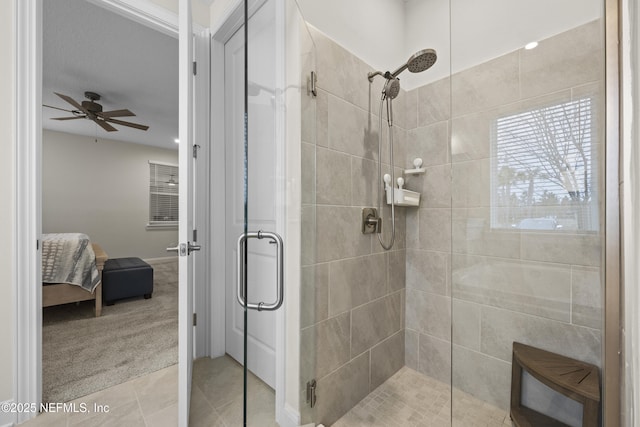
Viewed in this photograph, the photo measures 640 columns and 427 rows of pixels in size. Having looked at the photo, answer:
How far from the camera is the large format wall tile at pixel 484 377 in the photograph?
1226 mm

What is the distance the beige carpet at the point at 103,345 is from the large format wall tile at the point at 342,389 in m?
1.26

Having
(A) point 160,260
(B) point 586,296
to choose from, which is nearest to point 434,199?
(B) point 586,296

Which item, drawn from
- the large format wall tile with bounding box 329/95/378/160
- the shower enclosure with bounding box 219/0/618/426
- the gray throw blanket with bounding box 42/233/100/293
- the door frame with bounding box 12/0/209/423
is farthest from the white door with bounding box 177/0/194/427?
the gray throw blanket with bounding box 42/233/100/293

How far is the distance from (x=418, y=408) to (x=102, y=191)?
6.27 metres

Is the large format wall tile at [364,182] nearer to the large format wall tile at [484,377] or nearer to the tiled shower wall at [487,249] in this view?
the tiled shower wall at [487,249]

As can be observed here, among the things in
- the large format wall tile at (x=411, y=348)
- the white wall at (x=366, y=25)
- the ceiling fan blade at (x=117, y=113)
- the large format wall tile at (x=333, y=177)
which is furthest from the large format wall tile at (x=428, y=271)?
the ceiling fan blade at (x=117, y=113)

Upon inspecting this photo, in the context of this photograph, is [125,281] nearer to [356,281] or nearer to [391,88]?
[356,281]

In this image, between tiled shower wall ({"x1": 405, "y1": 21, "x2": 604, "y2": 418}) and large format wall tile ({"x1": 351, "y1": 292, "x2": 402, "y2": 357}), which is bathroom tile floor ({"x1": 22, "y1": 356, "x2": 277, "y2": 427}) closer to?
large format wall tile ({"x1": 351, "y1": 292, "x2": 402, "y2": 357})

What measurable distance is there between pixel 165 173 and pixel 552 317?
666 cm

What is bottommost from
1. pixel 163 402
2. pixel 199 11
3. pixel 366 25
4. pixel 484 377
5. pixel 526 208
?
pixel 163 402

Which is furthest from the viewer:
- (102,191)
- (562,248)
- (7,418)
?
(102,191)

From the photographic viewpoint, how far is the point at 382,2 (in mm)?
1592

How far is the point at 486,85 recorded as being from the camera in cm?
130

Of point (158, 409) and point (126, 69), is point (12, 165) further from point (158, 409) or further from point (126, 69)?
point (126, 69)
